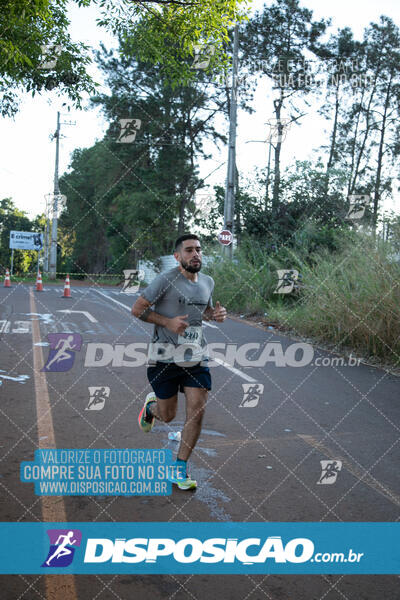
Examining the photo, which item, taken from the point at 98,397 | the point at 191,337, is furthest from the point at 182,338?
the point at 98,397

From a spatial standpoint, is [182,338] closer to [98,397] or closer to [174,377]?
[174,377]

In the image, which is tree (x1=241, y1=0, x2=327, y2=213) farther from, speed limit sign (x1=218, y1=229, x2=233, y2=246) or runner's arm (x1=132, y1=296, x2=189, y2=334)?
runner's arm (x1=132, y1=296, x2=189, y2=334)

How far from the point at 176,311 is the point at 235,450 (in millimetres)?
1416

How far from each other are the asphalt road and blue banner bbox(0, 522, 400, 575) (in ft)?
0.33

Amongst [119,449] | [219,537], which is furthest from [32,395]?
[219,537]

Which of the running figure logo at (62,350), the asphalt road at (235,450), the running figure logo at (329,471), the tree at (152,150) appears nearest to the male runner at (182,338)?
the asphalt road at (235,450)

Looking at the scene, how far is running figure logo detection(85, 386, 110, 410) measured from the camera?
632 centimetres

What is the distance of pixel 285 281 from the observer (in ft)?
51.5

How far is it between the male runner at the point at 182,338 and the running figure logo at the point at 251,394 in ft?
7.62

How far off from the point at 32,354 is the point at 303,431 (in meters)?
5.28

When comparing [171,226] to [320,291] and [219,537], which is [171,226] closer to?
[320,291]

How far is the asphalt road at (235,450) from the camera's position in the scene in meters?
3.00

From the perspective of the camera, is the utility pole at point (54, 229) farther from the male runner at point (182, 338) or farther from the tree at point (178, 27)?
the male runner at point (182, 338)

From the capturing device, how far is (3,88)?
11227mm
